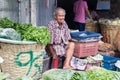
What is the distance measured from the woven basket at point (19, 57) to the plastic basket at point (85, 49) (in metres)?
2.05

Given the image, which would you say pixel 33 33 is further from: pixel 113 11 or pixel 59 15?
pixel 113 11

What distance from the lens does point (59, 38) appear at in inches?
263

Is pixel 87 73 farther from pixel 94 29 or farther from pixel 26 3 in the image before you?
pixel 94 29

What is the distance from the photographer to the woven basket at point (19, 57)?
5578 mm

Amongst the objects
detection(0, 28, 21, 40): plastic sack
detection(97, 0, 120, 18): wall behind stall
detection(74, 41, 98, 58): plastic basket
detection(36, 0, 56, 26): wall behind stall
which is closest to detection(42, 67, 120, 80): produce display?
detection(0, 28, 21, 40): plastic sack

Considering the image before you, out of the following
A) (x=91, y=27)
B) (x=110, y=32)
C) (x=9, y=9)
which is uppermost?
(x=9, y=9)

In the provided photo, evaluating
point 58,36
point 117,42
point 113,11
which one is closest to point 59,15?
point 58,36

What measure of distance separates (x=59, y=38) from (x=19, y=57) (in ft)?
4.22

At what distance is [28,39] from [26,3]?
8.63 ft

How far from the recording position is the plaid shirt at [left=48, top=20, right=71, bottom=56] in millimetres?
6660

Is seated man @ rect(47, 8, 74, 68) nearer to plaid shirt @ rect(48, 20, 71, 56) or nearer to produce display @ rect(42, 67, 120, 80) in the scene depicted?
plaid shirt @ rect(48, 20, 71, 56)

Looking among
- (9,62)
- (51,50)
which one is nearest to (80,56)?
(51,50)

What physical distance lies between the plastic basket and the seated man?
88cm

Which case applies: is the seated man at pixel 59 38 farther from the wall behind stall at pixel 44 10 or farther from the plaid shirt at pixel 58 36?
the wall behind stall at pixel 44 10
